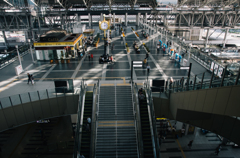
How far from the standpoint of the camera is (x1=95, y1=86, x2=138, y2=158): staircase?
11523mm

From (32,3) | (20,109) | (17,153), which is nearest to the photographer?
(20,109)

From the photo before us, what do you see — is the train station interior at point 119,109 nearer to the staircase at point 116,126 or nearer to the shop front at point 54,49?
the staircase at point 116,126

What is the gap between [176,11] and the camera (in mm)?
49656

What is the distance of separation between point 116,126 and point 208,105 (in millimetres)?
6402

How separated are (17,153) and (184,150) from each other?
15.6 meters

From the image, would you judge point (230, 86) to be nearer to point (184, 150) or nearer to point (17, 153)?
point (184, 150)

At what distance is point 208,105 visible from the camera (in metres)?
9.32

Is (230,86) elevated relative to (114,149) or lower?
elevated

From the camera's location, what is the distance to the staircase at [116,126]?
1152 centimetres

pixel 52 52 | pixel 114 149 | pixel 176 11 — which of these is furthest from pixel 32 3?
pixel 114 149

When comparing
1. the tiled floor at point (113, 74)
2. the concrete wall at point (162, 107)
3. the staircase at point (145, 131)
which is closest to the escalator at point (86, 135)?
the tiled floor at point (113, 74)

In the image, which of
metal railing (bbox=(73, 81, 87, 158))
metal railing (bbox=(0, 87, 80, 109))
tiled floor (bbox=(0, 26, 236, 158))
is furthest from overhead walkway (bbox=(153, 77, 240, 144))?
metal railing (bbox=(0, 87, 80, 109))

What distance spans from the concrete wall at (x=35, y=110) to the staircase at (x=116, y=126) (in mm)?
3046

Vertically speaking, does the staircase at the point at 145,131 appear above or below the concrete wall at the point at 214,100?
below
